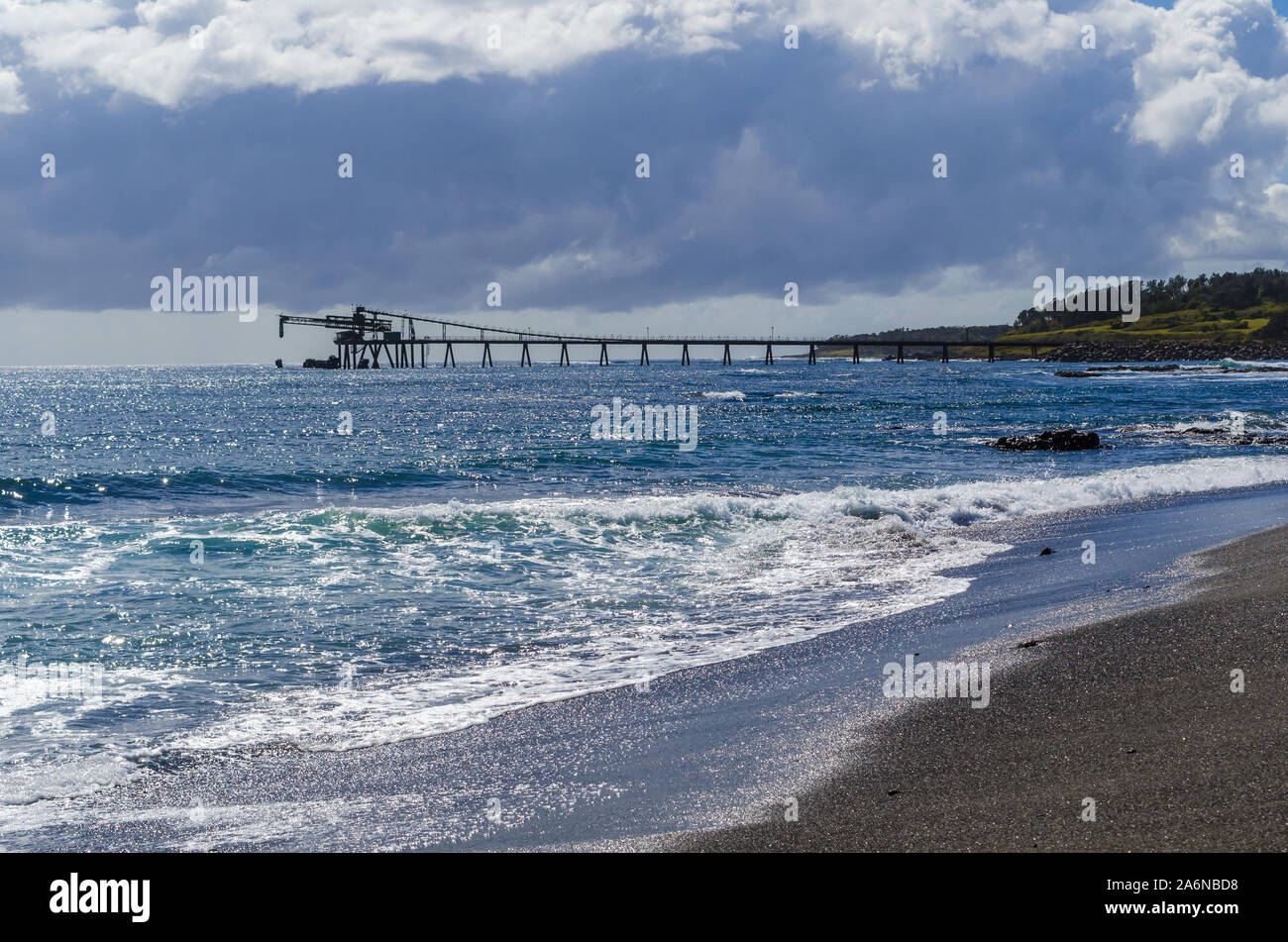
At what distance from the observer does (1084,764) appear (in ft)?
18.1

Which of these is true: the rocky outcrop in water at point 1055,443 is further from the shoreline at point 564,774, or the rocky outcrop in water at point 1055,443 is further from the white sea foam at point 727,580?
the shoreline at point 564,774

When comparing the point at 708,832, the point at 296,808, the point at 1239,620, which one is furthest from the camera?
the point at 1239,620

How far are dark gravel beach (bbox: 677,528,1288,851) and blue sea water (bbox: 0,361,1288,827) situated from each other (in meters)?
2.98

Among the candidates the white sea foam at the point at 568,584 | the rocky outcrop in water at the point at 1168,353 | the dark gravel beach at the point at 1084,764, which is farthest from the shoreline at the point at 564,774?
the rocky outcrop in water at the point at 1168,353

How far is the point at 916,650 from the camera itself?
8.96 meters

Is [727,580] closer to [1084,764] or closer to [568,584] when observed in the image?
[568,584]

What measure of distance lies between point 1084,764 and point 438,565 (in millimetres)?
10239

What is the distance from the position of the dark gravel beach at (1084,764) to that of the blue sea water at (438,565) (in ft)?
9.76

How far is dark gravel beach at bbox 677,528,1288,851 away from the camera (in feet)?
15.2

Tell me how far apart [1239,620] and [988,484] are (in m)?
14.9

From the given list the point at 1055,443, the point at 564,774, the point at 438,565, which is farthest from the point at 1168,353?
the point at 564,774
